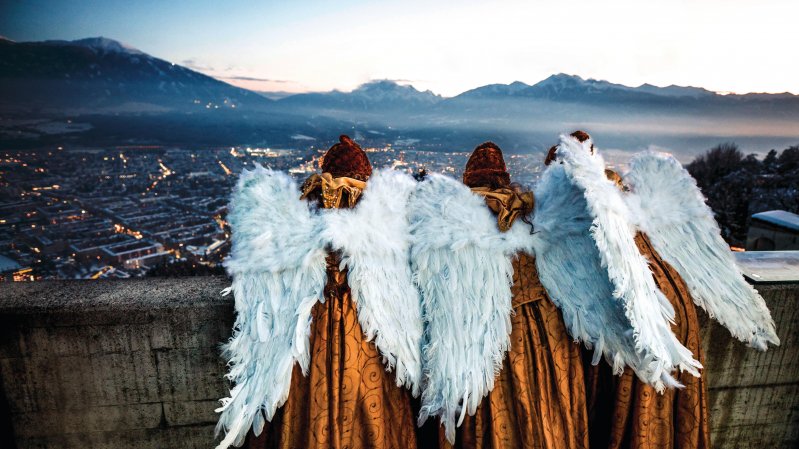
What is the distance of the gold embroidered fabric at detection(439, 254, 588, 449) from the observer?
1.36m

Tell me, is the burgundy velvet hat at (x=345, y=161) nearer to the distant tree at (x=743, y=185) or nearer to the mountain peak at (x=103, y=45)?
the distant tree at (x=743, y=185)

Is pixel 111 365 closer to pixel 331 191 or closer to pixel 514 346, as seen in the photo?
pixel 331 191

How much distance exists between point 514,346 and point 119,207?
17941 mm

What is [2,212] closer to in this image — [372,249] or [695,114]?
→ [372,249]

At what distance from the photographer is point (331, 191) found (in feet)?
4.62

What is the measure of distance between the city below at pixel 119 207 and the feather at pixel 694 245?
2.82 metres

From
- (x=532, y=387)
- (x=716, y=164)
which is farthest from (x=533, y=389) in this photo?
(x=716, y=164)

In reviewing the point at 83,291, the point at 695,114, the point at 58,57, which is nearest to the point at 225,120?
the point at 58,57

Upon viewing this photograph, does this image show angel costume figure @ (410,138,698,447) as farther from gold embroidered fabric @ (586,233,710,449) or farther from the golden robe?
gold embroidered fabric @ (586,233,710,449)

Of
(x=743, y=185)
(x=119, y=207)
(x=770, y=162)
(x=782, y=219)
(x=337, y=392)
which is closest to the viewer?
(x=337, y=392)

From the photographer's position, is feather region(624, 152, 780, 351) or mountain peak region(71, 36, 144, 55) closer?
feather region(624, 152, 780, 351)

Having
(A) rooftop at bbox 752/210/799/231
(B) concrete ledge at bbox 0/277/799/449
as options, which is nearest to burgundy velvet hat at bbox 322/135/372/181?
(B) concrete ledge at bbox 0/277/799/449

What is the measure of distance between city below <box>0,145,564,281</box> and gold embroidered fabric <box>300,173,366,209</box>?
3102mm

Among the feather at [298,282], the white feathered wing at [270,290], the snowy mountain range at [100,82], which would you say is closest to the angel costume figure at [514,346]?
the feather at [298,282]
